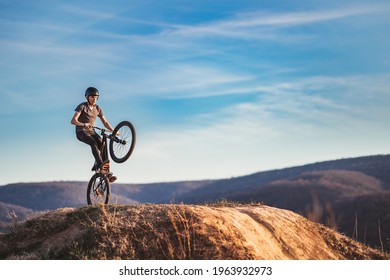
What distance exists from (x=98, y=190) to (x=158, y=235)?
443cm

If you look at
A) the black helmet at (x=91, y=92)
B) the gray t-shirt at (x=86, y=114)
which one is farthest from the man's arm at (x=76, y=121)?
the black helmet at (x=91, y=92)

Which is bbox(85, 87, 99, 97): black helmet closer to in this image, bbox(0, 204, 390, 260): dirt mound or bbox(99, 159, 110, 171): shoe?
bbox(99, 159, 110, 171): shoe

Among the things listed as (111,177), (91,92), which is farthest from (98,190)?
(91,92)

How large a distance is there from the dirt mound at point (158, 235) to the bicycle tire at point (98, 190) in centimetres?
91

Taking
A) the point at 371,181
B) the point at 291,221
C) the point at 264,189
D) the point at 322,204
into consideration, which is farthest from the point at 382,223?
the point at 291,221

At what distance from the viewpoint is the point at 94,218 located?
43.3ft

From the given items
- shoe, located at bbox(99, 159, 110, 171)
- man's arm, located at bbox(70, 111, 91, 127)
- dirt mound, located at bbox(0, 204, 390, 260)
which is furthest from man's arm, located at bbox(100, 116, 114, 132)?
dirt mound, located at bbox(0, 204, 390, 260)

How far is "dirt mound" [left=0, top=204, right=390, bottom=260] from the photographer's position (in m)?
11.6

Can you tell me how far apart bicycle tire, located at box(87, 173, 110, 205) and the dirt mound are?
914mm

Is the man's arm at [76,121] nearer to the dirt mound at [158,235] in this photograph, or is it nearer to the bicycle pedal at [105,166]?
the bicycle pedal at [105,166]

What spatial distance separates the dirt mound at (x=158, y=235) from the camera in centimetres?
1160
